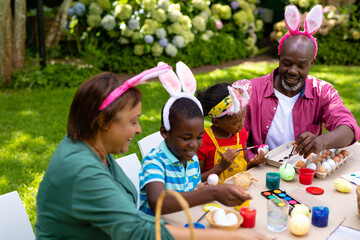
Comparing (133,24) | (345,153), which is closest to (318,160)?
(345,153)

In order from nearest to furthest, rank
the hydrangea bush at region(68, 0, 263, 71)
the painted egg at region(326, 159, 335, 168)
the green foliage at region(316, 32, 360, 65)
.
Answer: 1. the painted egg at region(326, 159, 335, 168)
2. the hydrangea bush at region(68, 0, 263, 71)
3. the green foliage at region(316, 32, 360, 65)

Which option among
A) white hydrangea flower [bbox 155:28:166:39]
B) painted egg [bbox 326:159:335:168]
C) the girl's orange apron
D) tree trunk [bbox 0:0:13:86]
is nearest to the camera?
painted egg [bbox 326:159:335:168]

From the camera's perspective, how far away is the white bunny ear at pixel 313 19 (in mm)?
2613

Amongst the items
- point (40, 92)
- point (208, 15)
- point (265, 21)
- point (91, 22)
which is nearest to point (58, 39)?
point (91, 22)

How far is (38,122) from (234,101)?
369cm

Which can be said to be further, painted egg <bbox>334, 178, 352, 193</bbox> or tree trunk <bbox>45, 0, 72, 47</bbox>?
tree trunk <bbox>45, 0, 72, 47</bbox>

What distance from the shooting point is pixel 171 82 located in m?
1.98

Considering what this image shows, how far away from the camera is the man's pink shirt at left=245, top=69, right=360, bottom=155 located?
2828 mm

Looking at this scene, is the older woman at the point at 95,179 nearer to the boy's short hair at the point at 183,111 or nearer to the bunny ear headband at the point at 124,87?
the bunny ear headband at the point at 124,87

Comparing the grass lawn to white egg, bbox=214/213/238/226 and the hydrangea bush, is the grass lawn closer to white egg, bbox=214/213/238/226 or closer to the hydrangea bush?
the hydrangea bush

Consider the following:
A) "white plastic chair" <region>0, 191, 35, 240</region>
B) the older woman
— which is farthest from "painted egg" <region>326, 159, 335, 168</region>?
"white plastic chair" <region>0, 191, 35, 240</region>

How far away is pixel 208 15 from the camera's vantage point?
8.68 metres

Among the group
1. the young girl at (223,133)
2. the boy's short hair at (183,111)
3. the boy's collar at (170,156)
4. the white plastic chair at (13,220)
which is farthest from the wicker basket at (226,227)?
the white plastic chair at (13,220)

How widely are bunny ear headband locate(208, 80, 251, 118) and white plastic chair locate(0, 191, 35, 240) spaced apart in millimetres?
1222
